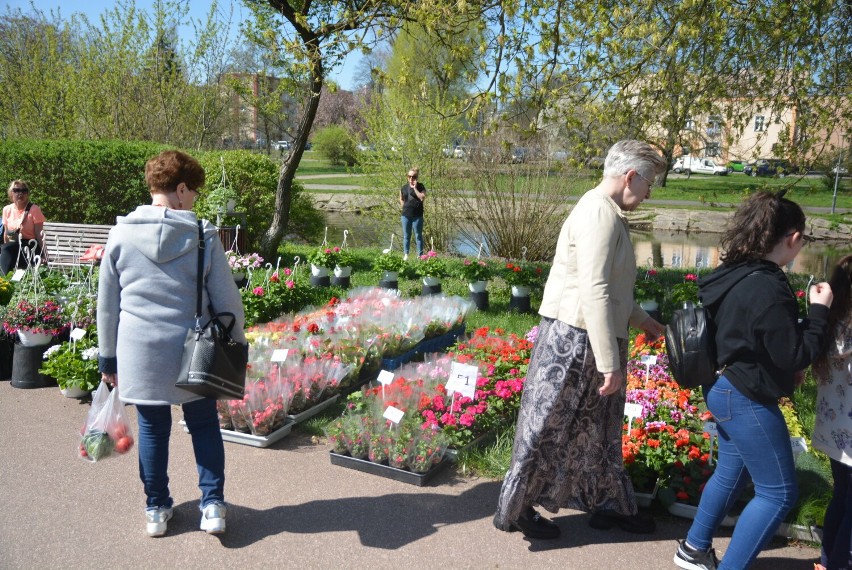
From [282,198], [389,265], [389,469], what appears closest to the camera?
[389,469]

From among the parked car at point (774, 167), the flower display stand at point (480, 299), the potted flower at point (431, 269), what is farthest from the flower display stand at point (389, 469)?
the parked car at point (774, 167)

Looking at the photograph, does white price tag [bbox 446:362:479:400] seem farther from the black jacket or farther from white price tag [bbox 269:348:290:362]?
the black jacket

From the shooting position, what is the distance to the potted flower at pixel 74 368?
5.34 metres

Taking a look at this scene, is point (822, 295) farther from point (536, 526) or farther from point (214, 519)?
point (214, 519)

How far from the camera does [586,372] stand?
321 cm

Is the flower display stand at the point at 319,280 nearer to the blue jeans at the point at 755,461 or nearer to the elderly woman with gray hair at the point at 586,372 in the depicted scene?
the elderly woman with gray hair at the point at 586,372

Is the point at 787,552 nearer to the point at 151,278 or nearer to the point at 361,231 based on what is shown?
the point at 151,278

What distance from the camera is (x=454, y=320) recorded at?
6.81m

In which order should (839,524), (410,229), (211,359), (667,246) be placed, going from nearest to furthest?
(839,524) → (211,359) → (410,229) → (667,246)

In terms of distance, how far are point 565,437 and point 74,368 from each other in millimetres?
3890

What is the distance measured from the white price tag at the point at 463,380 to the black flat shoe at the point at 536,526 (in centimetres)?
94

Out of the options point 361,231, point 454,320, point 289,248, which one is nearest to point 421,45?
point 361,231

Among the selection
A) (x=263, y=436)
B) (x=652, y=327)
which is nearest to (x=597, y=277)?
(x=652, y=327)

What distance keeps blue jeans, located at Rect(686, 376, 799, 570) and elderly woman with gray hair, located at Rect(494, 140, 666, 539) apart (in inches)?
17.9
